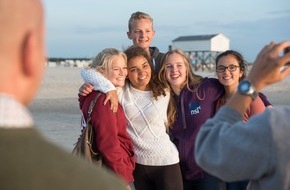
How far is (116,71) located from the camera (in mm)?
5141

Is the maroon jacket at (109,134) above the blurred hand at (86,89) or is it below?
below

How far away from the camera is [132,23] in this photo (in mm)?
6387

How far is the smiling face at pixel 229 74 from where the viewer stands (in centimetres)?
509

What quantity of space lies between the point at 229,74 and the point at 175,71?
2.12 ft

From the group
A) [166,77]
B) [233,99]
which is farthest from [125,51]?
[233,99]

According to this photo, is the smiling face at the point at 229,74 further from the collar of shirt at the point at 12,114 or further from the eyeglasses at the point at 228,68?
the collar of shirt at the point at 12,114

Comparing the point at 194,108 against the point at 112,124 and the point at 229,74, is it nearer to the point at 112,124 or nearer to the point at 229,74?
the point at 229,74

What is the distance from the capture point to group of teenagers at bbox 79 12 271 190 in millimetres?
4992

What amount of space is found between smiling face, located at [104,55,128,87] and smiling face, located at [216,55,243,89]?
0.96m

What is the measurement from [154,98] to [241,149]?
3216mm

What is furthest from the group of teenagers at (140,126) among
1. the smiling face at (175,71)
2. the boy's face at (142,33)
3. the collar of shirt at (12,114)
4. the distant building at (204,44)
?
the distant building at (204,44)

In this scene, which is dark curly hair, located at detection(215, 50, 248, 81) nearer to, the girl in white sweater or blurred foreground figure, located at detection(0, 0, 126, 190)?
the girl in white sweater

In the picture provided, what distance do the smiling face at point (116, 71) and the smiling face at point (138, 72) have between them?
0.71 ft

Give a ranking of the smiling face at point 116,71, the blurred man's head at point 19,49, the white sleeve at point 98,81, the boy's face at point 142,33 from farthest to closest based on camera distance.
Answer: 1. the boy's face at point 142,33
2. the smiling face at point 116,71
3. the white sleeve at point 98,81
4. the blurred man's head at point 19,49
